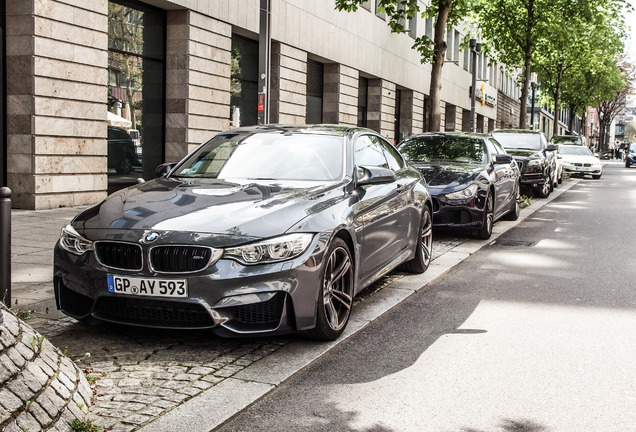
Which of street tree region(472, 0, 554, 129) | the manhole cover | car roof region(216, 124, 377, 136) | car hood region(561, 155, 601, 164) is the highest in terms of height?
street tree region(472, 0, 554, 129)

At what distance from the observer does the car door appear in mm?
5914

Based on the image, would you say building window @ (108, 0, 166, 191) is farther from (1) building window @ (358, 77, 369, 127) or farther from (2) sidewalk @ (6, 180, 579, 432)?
(1) building window @ (358, 77, 369, 127)

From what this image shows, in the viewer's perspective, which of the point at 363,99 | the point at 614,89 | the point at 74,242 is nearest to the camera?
the point at 74,242

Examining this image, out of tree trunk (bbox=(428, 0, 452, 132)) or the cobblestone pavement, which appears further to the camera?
tree trunk (bbox=(428, 0, 452, 132))

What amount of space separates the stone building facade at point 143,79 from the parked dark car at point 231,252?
761cm

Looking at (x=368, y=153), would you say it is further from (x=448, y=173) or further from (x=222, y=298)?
(x=448, y=173)

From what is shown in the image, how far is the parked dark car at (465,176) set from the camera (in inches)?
417

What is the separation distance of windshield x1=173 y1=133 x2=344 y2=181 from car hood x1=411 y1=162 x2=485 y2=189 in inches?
175

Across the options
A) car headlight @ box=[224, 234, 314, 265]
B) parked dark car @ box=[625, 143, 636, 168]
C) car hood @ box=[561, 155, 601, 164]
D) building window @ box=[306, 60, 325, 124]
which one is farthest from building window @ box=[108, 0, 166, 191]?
parked dark car @ box=[625, 143, 636, 168]

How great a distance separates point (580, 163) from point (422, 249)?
27.7 metres

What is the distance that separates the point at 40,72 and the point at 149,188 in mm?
7839

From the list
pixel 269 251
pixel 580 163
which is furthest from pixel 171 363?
pixel 580 163

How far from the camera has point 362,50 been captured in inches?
1084

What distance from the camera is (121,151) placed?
51.6 feet
